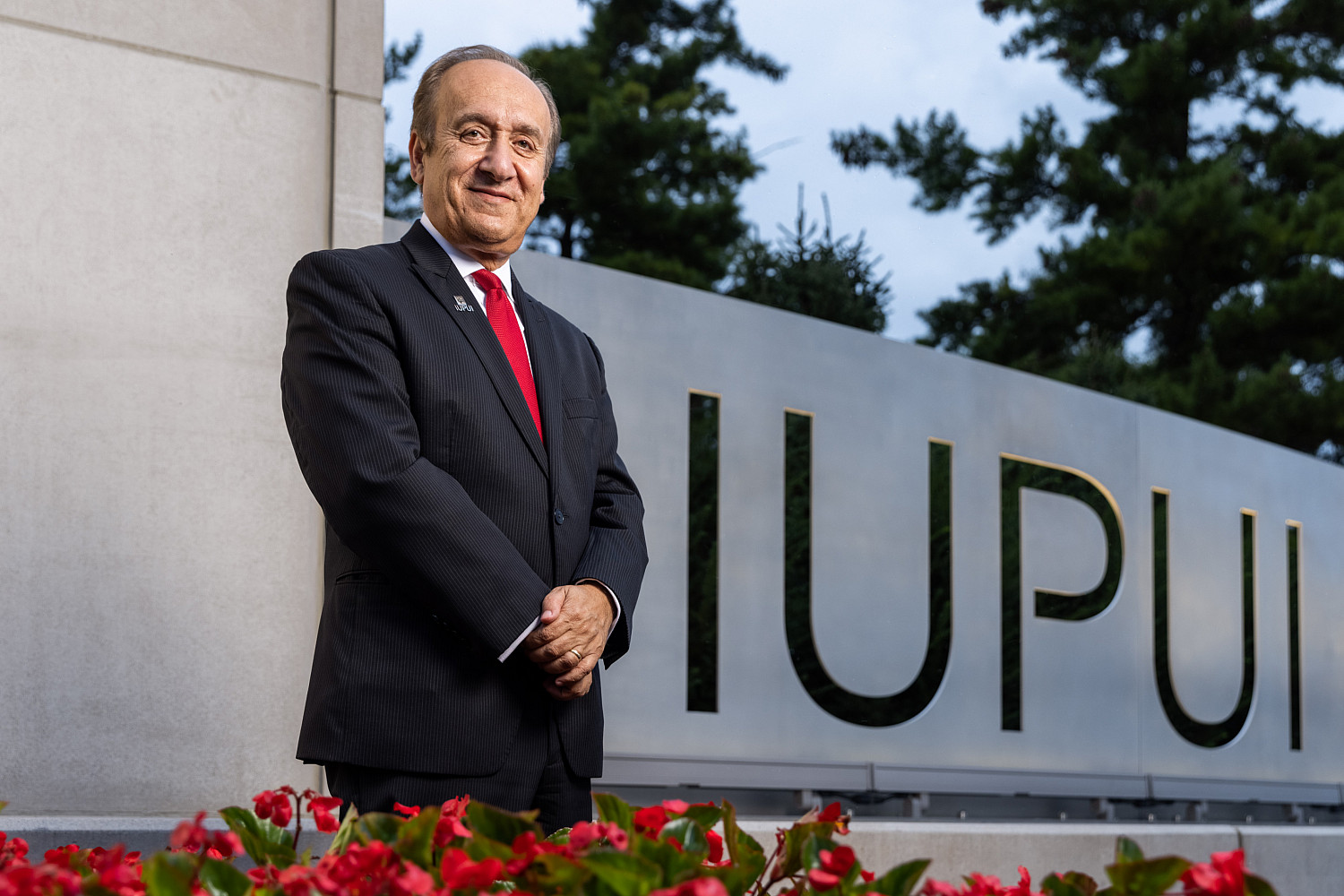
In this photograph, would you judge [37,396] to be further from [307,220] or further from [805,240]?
[805,240]

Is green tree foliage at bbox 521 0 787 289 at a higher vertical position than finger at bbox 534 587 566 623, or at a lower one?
higher

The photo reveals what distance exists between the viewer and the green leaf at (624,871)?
85cm

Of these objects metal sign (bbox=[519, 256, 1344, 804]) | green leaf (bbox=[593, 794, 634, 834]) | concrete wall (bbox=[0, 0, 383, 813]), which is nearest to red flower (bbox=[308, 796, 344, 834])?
green leaf (bbox=[593, 794, 634, 834])

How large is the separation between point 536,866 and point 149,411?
2.22 meters

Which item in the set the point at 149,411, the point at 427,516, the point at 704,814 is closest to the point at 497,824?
the point at 704,814

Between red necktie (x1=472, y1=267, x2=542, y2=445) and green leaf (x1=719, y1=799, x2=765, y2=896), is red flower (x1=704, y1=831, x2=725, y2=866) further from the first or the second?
red necktie (x1=472, y1=267, x2=542, y2=445)

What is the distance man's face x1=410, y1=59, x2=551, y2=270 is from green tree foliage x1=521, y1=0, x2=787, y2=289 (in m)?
11.7

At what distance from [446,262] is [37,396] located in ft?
4.21

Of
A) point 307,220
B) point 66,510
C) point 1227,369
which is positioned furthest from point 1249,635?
point 1227,369

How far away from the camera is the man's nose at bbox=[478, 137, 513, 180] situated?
199cm

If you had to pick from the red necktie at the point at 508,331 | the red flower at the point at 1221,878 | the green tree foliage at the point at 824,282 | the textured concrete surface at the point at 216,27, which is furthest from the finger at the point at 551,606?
the green tree foliage at the point at 824,282

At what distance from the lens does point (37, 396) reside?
2785 mm

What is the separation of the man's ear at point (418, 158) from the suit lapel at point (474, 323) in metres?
0.14

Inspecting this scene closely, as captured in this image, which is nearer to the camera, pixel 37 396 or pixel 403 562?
pixel 403 562
